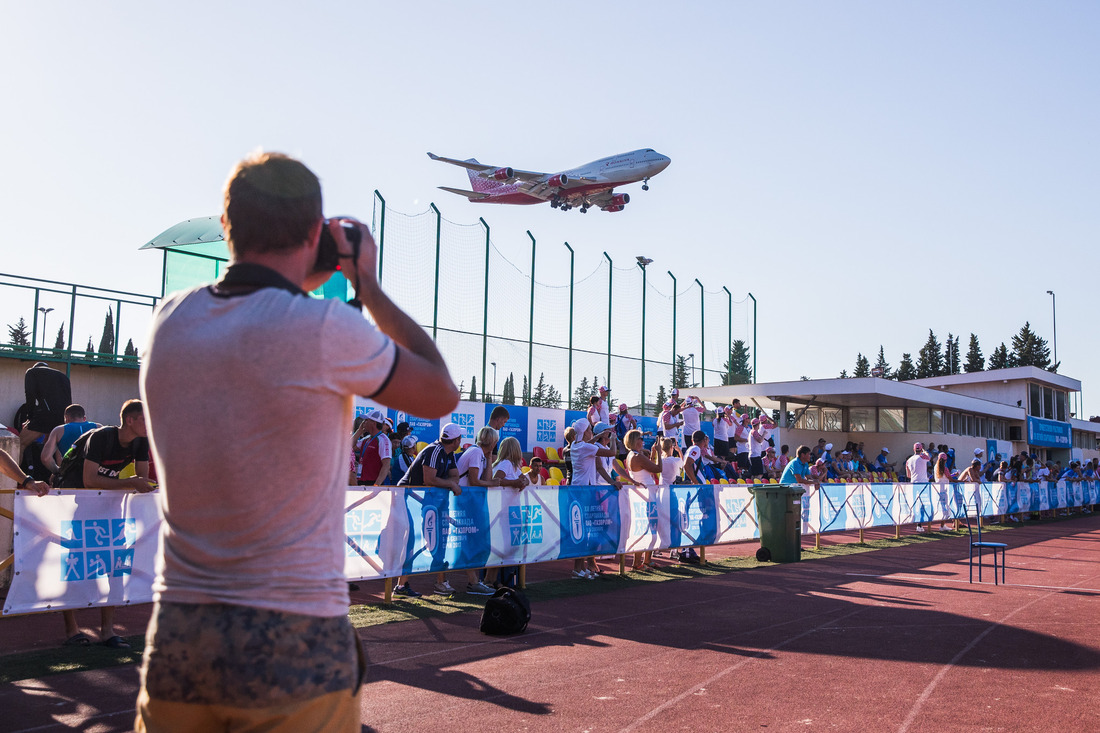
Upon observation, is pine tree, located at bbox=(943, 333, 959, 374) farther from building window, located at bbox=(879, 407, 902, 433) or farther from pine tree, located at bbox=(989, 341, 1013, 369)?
building window, located at bbox=(879, 407, 902, 433)

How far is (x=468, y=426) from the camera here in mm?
20859

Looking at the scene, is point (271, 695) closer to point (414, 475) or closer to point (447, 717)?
point (447, 717)

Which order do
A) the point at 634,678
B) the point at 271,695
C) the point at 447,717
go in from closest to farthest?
1. the point at 271,695
2. the point at 447,717
3. the point at 634,678

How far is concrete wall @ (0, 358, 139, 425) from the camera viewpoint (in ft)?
59.2

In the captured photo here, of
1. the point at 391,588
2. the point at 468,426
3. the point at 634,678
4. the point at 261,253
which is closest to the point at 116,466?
the point at 391,588

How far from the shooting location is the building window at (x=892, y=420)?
4241 cm

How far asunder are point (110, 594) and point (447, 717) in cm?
362

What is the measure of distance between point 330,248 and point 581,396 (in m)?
25.2

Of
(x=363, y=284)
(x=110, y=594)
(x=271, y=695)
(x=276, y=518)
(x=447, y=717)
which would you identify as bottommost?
(x=447, y=717)

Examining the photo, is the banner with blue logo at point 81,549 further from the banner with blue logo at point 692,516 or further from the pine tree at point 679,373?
the pine tree at point 679,373

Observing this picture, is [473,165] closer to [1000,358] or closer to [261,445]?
[261,445]

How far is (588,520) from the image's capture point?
12.8 metres

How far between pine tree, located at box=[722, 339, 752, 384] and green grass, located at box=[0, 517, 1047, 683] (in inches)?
653

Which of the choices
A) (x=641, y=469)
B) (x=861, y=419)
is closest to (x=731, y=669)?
(x=641, y=469)
